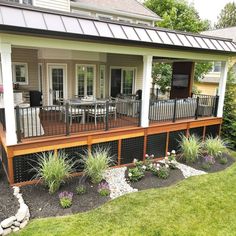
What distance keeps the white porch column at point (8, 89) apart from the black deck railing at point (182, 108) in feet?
14.6

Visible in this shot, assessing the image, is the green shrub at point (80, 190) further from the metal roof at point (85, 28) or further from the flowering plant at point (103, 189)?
the metal roof at point (85, 28)

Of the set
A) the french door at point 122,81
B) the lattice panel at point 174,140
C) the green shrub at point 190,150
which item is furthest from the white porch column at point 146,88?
the french door at point 122,81

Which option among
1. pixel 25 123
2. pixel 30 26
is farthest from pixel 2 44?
pixel 25 123

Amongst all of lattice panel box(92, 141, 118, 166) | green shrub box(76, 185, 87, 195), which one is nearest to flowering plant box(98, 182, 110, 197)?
green shrub box(76, 185, 87, 195)

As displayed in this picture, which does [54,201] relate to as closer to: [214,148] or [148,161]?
[148,161]

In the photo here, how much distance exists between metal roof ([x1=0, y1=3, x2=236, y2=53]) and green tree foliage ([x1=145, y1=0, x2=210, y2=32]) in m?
10.1

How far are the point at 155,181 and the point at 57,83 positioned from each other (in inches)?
241

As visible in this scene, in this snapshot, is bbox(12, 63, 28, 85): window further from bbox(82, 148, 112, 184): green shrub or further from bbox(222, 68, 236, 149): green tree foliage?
bbox(222, 68, 236, 149): green tree foliage

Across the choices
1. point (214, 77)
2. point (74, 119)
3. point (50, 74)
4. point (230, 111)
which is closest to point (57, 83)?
point (50, 74)

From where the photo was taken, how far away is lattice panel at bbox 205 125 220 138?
9.09m

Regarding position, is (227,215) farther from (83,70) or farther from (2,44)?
(83,70)

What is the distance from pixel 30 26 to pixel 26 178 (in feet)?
11.7

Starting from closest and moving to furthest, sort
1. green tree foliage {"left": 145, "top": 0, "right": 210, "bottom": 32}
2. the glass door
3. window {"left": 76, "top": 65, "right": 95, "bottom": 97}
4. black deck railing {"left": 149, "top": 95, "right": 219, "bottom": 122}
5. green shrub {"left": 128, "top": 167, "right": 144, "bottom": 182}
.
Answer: green shrub {"left": 128, "top": 167, "right": 144, "bottom": 182} < black deck railing {"left": 149, "top": 95, "right": 219, "bottom": 122} < the glass door < window {"left": 76, "top": 65, "right": 95, "bottom": 97} < green tree foliage {"left": 145, "top": 0, "right": 210, "bottom": 32}

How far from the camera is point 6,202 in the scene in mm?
4793
